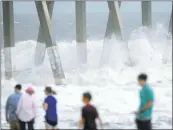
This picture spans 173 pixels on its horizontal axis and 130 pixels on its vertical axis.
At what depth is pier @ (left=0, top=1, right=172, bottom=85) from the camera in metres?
11.6

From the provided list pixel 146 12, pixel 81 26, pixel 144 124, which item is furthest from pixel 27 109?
pixel 146 12

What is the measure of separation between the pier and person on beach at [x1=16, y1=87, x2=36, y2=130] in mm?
5955

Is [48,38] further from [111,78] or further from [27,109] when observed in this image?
[27,109]

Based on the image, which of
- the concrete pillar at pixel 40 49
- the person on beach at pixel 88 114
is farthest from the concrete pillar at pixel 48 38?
the person on beach at pixel 88 114

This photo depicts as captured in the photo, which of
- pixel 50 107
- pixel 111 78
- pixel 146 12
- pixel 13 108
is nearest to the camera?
pixel 50 107

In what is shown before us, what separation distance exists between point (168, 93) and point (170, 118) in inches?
103

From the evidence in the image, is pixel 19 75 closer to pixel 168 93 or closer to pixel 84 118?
pixel 168 93

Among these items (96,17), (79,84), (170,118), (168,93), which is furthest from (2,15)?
Result: (96,17)

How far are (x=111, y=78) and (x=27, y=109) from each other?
7747 mm

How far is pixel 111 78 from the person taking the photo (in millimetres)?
13195

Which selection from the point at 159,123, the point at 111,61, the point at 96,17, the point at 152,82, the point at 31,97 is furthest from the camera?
the point at 96,17

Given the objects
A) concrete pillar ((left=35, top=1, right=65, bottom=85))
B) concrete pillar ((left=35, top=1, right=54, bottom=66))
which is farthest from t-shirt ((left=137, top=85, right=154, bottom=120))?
concrete pillar ((left=35, top=1, right=54, bottom=66))

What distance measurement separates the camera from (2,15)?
1252 cm

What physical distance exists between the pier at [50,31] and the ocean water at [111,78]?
0.32m
